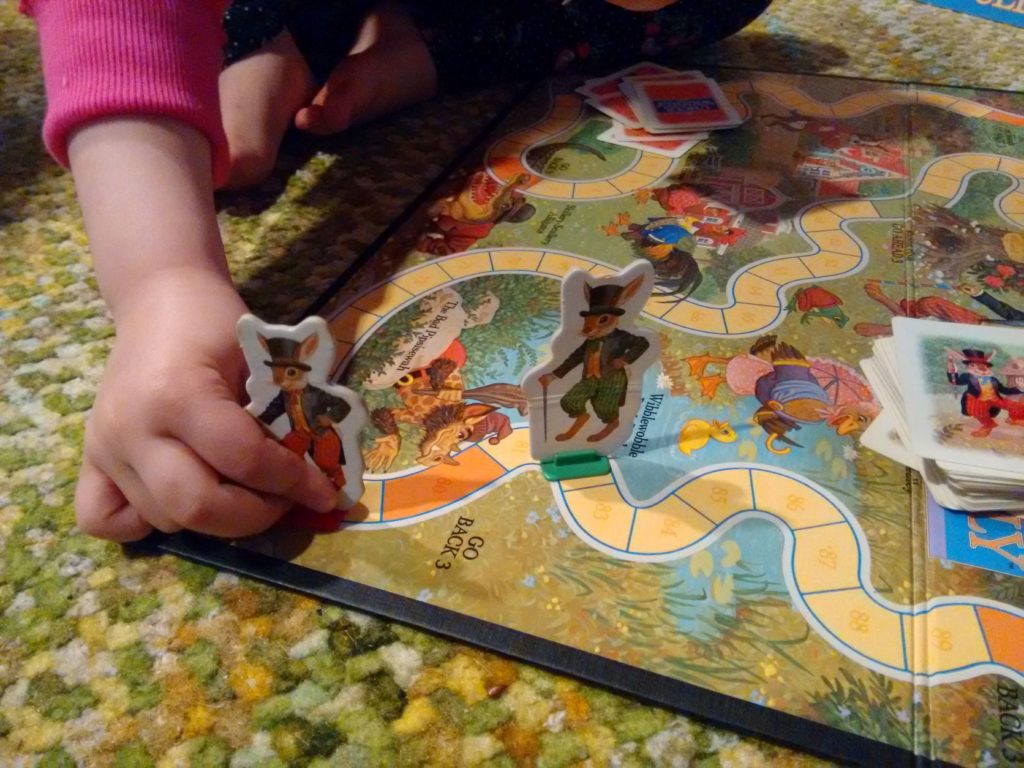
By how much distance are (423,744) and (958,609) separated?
0.34 meters

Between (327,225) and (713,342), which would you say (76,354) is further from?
(713,342)

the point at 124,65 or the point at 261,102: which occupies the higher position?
the point at 124,65

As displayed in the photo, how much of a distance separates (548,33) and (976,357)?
70 cm

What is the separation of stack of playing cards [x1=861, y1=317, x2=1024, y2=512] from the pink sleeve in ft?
1.89

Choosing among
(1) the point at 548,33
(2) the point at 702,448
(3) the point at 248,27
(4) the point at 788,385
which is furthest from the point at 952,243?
(3) the point at 248,27

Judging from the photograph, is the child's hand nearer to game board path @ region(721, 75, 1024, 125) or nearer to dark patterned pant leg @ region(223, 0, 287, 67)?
dark patterned pant leg @ region(223, 0, 287, 67)

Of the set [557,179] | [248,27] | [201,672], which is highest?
[248,27]

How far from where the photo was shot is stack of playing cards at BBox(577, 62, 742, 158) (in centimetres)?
93

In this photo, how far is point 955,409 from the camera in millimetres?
578

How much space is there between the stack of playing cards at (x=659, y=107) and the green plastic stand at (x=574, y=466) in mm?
474

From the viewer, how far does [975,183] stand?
85cm

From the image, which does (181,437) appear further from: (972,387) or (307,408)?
(972,387)

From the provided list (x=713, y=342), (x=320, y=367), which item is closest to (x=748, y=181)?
(x=713, y=342)

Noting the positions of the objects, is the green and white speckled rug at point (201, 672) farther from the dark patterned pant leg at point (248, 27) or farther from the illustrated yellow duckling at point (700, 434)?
the dark patterned pant leg at point (248, 27)
